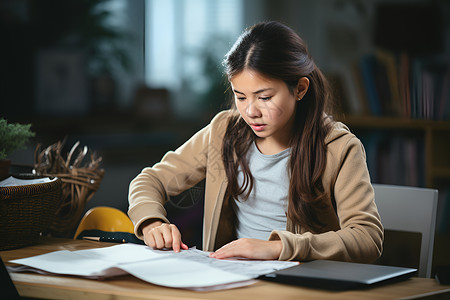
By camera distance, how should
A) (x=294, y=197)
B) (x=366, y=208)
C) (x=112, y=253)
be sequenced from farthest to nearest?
(x=294, y=197) → (x=366, y=208) → (x=112, y=253)

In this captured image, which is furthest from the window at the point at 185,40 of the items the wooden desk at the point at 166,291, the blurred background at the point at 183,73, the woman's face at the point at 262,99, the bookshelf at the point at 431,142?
the wooden desk at the point at 166,291

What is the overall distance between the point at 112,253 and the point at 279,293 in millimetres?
354

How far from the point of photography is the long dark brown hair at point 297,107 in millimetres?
1260

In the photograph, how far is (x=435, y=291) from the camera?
903mm

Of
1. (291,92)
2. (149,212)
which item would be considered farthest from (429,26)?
(149,212)

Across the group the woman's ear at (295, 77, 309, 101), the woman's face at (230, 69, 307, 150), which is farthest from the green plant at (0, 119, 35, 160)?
the woman's ear at (295, 77, 309, 101)

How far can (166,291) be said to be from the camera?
0.85 metres

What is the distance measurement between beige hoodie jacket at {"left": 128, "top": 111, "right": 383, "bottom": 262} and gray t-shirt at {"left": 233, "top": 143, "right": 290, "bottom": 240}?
5 centimetres

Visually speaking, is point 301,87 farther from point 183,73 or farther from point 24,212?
point 183,73

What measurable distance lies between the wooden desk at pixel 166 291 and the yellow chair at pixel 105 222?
0.54m

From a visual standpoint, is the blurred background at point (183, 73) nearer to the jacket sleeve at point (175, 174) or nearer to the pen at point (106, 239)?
the jacket sleeve at point (175, 174)

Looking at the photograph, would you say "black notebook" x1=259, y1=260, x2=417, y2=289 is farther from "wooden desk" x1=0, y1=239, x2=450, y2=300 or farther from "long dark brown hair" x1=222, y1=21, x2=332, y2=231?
"long dark brown hair" x1=222, y1=21, x2=332, y2=231

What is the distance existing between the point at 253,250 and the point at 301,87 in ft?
1.50

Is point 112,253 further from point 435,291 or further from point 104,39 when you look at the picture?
point 104,39
